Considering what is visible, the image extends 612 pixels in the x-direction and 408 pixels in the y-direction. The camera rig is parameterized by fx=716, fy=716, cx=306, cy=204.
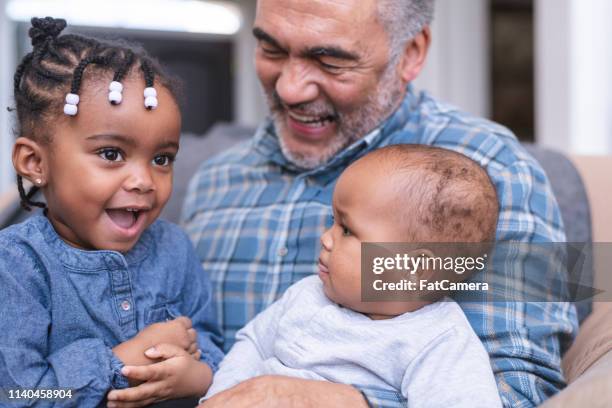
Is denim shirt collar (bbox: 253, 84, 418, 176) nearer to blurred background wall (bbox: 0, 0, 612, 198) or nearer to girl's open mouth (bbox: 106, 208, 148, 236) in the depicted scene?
blurred background wall (bbox: 0, 0, 612, 198)

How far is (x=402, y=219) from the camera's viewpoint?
3.68 ft

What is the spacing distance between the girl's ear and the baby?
1.58 feet

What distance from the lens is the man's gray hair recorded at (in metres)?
1.61

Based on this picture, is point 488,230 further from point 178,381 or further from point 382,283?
point 178,381

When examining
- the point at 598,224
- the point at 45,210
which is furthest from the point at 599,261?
the point at 45,210

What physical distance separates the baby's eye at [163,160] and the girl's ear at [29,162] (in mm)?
180

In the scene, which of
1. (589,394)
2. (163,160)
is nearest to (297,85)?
(163,160)

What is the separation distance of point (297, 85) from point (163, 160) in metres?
0.46

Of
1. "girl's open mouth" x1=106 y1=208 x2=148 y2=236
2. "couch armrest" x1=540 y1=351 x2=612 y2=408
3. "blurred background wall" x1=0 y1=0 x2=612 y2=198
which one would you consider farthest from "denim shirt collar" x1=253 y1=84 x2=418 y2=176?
"couch armrest" x1=540 y1=351 x2=612 y2=408

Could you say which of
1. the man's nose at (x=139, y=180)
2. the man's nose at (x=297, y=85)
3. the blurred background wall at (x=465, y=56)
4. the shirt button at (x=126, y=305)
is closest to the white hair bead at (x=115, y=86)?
the man's nose at (x=139, y=180)

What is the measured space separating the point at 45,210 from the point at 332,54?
0.69m

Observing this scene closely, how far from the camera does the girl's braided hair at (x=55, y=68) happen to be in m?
1.16

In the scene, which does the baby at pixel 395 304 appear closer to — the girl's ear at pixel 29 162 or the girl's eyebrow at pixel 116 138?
the girl's eyebrow at pixel 116 138

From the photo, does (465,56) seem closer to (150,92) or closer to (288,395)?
(150,92)
